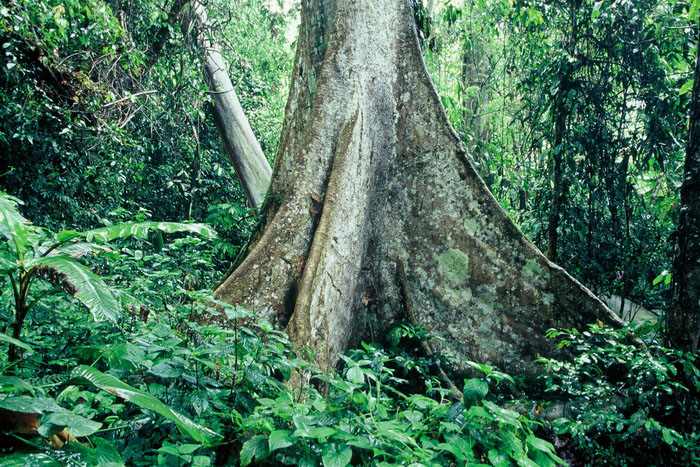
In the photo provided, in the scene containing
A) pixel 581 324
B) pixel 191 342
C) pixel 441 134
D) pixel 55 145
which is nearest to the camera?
pixel 191 342

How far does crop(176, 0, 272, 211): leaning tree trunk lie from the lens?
6652 mm

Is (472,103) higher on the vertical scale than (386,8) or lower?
higher

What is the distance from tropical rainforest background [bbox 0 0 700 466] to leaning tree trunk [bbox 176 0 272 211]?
36cm

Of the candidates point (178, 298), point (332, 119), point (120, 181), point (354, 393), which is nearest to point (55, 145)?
point (120, 181)

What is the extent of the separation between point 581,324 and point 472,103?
9829mm

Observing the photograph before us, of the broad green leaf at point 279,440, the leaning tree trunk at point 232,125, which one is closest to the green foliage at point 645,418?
the broad green leaf at point 279,440

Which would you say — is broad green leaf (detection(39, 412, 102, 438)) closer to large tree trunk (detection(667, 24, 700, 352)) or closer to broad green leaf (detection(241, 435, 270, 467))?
broad green leaf (detection(241, 435, 270, 467))

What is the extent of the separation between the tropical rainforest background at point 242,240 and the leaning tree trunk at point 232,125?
0.36 m

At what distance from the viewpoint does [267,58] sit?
33.1 feet

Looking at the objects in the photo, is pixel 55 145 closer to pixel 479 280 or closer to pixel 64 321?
pixel 64 321

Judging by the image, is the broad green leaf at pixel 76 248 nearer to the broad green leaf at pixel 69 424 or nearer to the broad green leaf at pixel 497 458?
the broad green leaf at pixel 69 424

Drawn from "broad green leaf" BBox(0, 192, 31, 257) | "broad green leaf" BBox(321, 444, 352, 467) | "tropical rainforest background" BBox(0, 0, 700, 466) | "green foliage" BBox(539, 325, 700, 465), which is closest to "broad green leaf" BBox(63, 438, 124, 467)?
"tropical rainforest background" BBox(0, 0, 700, 466)

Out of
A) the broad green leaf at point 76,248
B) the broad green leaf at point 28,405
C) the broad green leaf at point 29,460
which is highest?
the broad green leaf at point 76,248

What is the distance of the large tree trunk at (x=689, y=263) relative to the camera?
2529 millimetres
